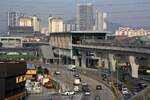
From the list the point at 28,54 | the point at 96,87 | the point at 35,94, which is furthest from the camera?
the point at 28,54

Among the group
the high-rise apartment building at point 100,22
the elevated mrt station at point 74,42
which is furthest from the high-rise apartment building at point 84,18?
the elevated mrt station at point 74,42

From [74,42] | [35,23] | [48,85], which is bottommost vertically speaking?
[48,85]

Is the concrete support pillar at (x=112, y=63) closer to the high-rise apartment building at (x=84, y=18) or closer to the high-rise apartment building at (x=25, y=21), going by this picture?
the high-rise apartment building at (x=84, y=18)

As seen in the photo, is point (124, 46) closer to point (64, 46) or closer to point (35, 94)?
point (35, 94)

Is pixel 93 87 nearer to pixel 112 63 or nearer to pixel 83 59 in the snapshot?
pixel 112 63

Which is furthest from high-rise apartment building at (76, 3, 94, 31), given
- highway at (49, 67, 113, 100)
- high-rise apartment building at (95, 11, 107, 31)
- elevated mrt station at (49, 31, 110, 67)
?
highway at (49, 67, 113, 100)

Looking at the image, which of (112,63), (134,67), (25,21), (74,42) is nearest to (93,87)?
(134,67)

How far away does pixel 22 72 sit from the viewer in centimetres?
2591

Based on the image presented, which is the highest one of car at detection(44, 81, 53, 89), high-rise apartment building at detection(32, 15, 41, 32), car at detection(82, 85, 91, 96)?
high-rise apartment building at detection(32, 15, 41, 32)

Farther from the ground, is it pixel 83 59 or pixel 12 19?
pixel 12 19

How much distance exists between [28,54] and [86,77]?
3040 cm

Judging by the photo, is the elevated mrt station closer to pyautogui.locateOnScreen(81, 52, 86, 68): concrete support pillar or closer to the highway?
pyautogui.locateOnScreen(81, 52, 86, 68): concrete support pillar

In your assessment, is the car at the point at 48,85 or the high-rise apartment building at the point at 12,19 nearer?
the car at the point at 48,85

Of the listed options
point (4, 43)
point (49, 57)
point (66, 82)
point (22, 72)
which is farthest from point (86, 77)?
point (4, 43)
